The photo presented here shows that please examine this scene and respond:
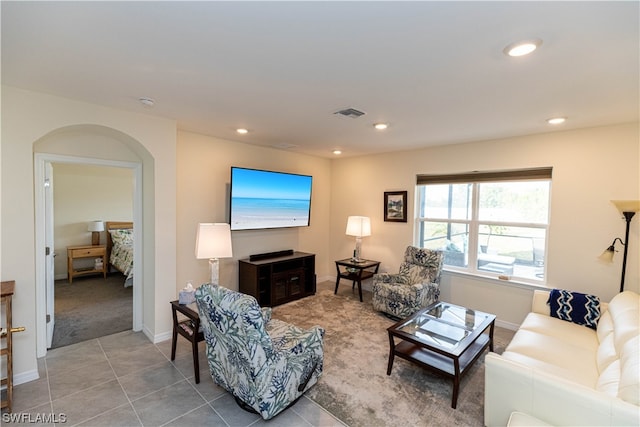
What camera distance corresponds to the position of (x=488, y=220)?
4.14m

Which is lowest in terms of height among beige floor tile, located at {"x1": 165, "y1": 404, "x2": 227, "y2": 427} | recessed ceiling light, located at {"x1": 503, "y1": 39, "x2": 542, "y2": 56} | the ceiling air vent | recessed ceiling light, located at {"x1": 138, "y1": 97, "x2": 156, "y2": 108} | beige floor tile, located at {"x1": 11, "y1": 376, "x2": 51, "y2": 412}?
beige floor tile, located at {"x1": 165, "y1": 404, "x2": 227, "y2": 427}

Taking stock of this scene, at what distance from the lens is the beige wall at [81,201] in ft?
18.5

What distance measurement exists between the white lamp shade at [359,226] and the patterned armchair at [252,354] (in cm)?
275

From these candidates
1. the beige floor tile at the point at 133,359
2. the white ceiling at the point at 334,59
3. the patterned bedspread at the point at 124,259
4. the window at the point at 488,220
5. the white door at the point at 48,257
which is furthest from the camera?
the patterned bedspread at the point at 124,259

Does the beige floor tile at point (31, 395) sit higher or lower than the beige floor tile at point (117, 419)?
higher

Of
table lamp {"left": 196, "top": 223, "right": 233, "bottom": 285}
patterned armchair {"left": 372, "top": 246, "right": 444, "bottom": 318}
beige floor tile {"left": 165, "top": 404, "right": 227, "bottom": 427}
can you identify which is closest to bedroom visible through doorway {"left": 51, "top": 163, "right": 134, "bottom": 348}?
table lamp {"left": 196, "top": 223, "right": 233, "bottom": 285}

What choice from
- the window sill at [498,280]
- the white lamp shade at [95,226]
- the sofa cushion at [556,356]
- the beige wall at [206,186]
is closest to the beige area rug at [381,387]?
the sofa cushion at [556,356]

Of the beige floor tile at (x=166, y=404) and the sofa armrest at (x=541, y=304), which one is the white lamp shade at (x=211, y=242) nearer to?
the beige floor tile at (x=166, y=404)

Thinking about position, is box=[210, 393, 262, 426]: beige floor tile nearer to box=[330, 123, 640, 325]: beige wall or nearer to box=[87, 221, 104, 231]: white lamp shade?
box=[330, 123, 640, 325]: beige wall

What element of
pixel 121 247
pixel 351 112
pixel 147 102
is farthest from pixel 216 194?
pixel 121 247

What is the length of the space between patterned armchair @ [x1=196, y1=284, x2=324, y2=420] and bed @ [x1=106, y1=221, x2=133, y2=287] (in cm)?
370

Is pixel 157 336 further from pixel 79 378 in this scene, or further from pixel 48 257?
pixel 48 257

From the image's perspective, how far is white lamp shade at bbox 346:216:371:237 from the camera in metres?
5.02

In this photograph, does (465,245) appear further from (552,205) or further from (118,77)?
(118,77)
